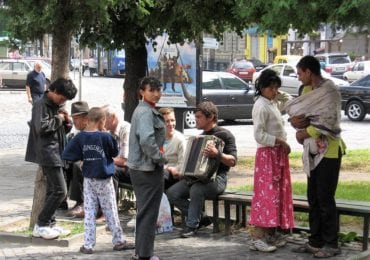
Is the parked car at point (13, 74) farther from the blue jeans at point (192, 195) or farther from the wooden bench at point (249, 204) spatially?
the wooden bench at point (249, 204)

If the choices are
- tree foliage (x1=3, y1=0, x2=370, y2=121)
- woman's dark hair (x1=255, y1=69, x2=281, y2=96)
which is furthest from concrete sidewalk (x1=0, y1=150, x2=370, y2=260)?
tree foliage (x1=3, y1=0, x2=370, y2=121)

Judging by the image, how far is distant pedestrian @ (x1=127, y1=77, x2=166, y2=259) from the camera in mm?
6141

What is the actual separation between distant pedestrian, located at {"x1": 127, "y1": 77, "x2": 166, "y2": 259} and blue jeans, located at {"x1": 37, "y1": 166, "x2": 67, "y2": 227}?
3.69ft

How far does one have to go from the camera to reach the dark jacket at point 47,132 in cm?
700

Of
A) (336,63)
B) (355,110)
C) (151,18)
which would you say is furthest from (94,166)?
(336,63)

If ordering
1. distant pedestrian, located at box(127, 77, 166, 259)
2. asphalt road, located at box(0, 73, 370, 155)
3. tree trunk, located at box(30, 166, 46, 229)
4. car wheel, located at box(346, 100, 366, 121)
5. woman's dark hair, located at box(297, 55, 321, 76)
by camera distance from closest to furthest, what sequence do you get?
distant pedestrian, located at box(127, 77, 166, 259) < woman's dark hair, located at box(297, 55, 321, 76) < tree trunk, located at box(30, 166, 46, 229) < asphalt road, located at box(0, 73, 370, 155) < car wheel, located at box(346, 100, 366, 121)

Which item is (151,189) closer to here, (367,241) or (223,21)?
(367,241)

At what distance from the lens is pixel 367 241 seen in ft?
22.2

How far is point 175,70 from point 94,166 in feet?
21.6

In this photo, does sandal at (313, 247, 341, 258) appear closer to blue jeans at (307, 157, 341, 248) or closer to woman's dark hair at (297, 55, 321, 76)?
blue jeans at (307, 157, 341, 248)

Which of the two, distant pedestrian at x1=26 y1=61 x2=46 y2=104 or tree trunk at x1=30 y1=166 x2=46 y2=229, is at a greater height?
distant pedestrian at x1=26 y1=61 x2=46 y2=104

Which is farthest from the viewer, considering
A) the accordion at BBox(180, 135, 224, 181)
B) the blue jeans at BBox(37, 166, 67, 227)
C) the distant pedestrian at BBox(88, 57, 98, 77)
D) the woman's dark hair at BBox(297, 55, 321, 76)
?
the distant pedestrian at BBox(88, 57, 98, 77)

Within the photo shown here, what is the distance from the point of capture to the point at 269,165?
6.76 meters

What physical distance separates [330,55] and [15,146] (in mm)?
33649
